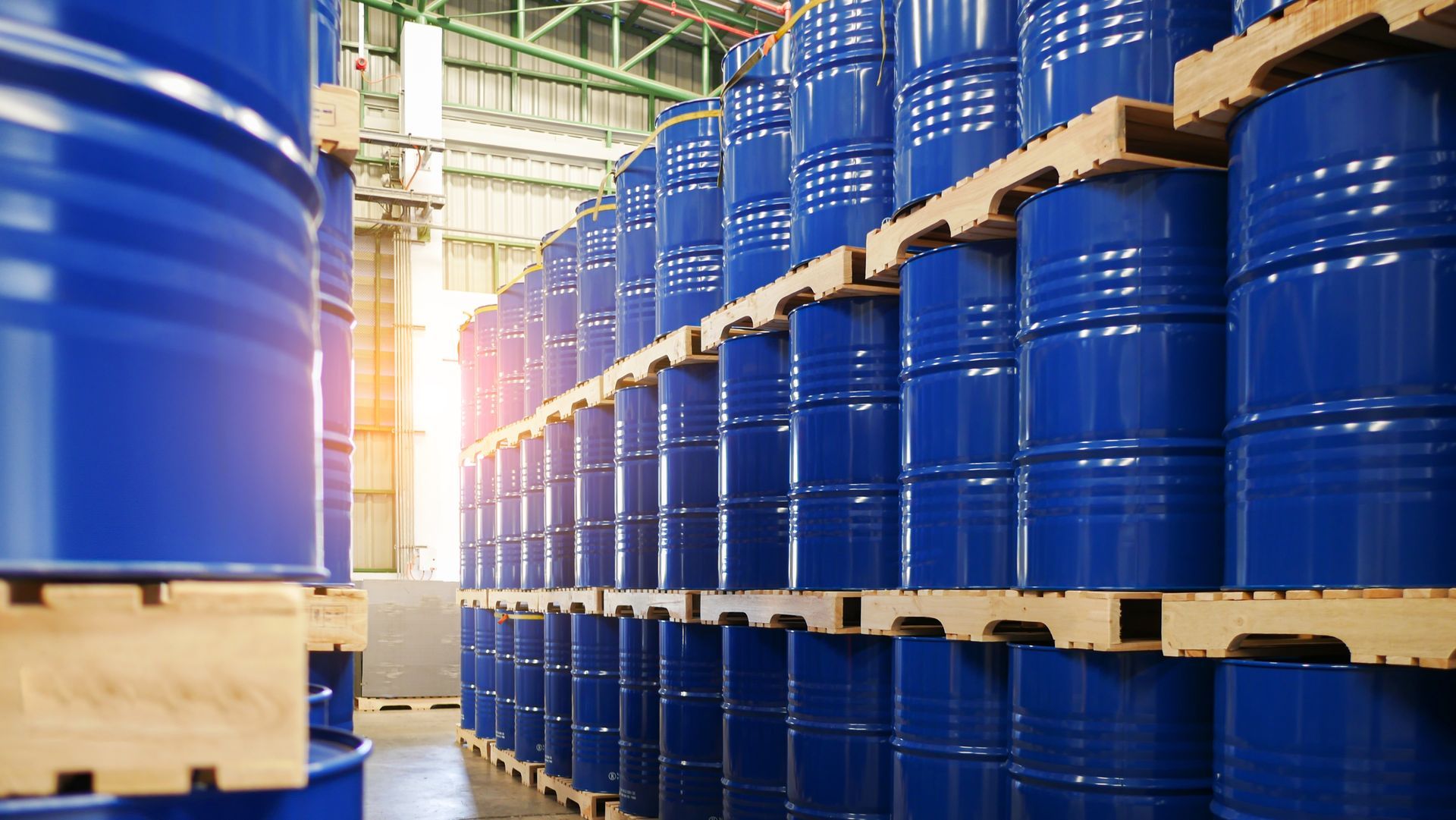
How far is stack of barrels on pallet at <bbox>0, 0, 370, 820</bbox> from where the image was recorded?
1519mm

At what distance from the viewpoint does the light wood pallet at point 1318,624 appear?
2.98 m

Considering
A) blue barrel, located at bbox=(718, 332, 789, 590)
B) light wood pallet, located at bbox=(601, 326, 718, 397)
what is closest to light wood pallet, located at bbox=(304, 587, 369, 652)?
blue barrel, located at bbox=(718, 332, 789, 590)

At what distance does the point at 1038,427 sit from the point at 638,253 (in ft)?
14.3

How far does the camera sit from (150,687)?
5.19ft

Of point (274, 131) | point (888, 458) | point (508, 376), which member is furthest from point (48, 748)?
point (508, 376)

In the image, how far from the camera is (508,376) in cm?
1130

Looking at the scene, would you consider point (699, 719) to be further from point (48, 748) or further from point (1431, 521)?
point (48, 748)

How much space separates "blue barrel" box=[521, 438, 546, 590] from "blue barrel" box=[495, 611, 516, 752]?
2.34 feet

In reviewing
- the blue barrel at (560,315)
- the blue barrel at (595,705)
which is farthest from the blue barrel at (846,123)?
the blue barrel at (560,315)

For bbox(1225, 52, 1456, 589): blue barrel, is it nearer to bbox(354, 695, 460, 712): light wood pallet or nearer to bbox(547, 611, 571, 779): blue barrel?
bbox(547, 611, 571, 779): blue barrel

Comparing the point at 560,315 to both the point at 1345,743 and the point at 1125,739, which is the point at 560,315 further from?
the point at 1345,743

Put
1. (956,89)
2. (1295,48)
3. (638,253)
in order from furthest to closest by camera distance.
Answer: (638,253) < (956,89) < (1295,48)

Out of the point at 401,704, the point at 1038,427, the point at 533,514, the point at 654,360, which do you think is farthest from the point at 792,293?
the point at 401,704

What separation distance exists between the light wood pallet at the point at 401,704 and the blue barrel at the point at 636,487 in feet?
28.0
